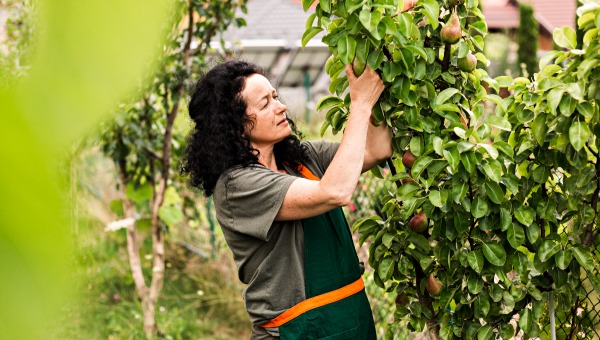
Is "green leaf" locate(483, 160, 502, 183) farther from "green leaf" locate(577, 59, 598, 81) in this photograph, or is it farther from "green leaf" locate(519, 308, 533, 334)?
"green leaf" locate(519, 308, 533, 334)

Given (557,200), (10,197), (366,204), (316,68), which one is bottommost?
(316,68)

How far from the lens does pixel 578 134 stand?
1.73 m

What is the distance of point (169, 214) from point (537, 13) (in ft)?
63.8

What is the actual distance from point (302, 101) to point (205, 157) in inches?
403

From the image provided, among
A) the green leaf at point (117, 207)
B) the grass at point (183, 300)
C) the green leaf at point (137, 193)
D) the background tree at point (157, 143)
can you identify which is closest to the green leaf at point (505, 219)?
→ the grass at point (183, 300)

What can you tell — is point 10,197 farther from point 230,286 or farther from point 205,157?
point 230,286

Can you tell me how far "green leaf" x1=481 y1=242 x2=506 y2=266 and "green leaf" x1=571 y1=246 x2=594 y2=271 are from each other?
7.4 inches

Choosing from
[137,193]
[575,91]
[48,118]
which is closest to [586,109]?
[575,91]

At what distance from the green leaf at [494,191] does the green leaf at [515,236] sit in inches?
4.3

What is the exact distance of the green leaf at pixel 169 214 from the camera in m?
5.13

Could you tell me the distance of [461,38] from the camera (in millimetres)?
1960

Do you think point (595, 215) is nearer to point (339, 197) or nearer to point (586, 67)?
point (586, 67)

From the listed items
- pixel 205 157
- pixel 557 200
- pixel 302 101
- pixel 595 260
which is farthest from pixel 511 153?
pixel 302 101

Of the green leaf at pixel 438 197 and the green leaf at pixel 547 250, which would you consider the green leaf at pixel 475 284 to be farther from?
the green leaf at pixel 438 197
